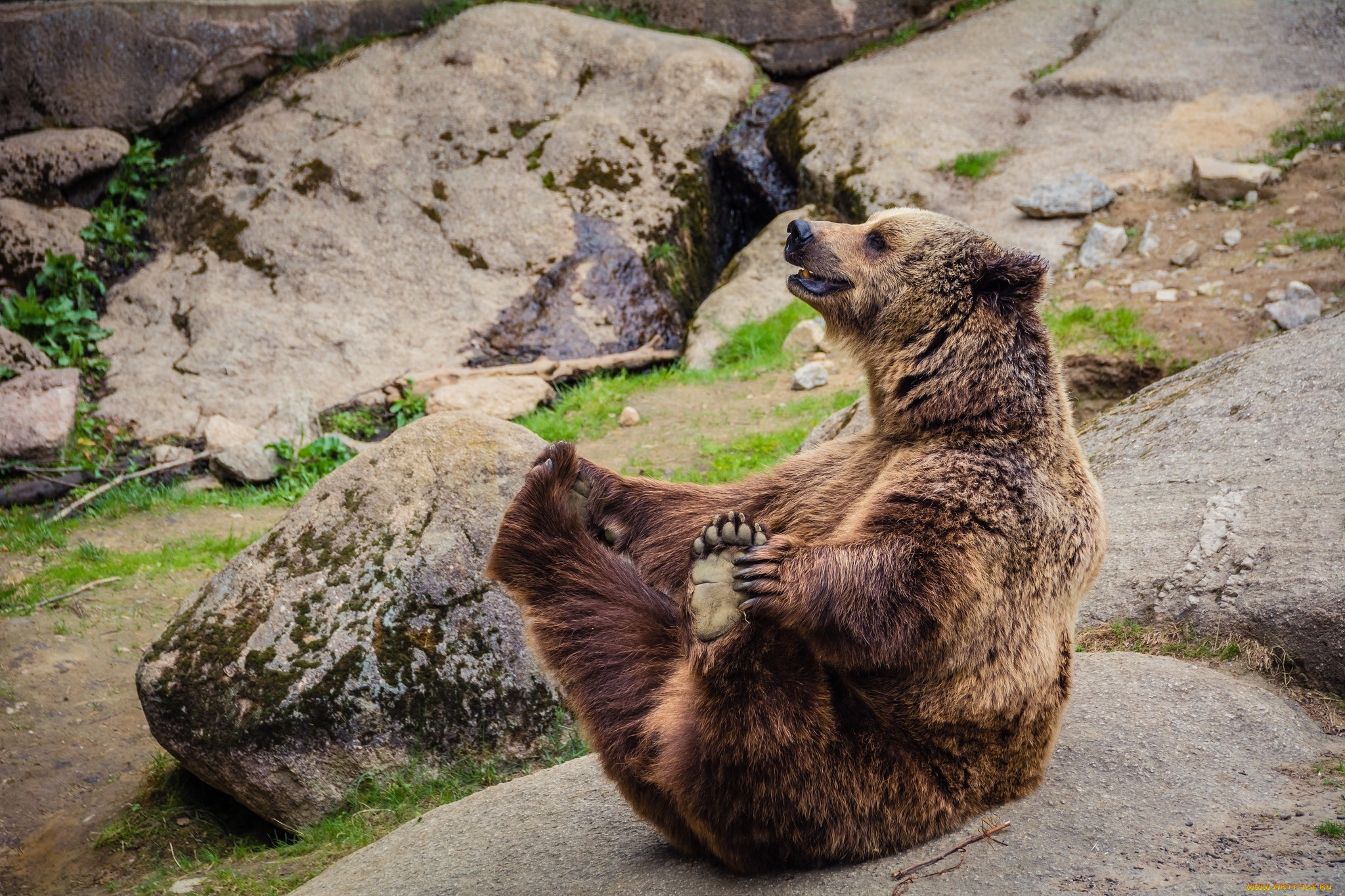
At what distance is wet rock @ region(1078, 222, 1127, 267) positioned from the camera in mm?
8719

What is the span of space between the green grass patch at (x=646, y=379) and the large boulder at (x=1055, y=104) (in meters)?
1.82

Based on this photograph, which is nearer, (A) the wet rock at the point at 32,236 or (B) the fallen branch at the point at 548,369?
(B) the fallen branch at the point at 548,369

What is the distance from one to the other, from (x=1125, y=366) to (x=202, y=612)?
Answer: 620 centimetres

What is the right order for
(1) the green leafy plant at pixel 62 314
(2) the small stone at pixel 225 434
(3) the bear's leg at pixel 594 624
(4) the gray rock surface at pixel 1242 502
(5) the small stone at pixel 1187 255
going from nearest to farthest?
(3) the bear's leg at pixel 594 624 → (4) the gray rock surface at pixel 1242 502 → (5) the small stone at pixel 1187 255 → (2) the small stone at pixel 225 434 → (1) the green leafy plant at pixel 62 314

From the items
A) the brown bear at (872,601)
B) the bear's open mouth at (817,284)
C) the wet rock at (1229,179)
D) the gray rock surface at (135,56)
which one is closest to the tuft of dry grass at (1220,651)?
the brown bear at (872,601)

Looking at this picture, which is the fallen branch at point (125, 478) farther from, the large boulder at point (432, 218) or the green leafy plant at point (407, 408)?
the green leafy plant at point (407, 408)

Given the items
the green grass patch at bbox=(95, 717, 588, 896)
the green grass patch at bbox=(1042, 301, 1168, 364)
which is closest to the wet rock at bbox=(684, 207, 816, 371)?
the green grass patch at bbox=(1042, 301, 1168, 364)

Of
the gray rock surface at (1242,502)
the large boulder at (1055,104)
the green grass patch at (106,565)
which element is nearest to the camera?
the gray rock surface at (1242,502)

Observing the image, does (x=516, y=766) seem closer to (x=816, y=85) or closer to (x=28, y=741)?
(x=28, y=741)

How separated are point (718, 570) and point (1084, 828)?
1.35 meters

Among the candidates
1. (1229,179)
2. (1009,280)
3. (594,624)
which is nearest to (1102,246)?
(1229,179)

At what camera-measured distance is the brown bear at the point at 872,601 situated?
266 cm

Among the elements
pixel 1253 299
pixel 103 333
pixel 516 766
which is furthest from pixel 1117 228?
pixel 103 333

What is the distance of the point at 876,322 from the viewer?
11.3ft
